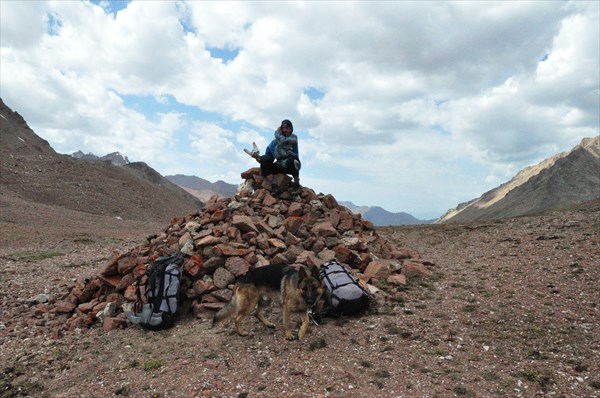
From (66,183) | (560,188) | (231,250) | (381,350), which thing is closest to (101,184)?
(66,183)

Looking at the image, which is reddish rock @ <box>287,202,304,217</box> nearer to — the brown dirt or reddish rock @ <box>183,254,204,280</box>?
reddish rock @ <box>183,254,204,280</box>

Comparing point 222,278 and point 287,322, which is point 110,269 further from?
point 287,322

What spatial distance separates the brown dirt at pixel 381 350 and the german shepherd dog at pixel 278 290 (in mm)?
343

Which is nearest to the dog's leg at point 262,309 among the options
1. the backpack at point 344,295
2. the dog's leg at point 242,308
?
the dog's leg at point 242,308

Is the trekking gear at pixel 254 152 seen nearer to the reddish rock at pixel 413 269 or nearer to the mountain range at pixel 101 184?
the reddish rock at pixel 413 269

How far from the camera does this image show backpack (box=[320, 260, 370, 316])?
8148mm

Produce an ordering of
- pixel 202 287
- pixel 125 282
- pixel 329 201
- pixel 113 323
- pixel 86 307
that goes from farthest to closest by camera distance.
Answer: pixel 329 201
pixel 125 282
pixel 86 307
pixel 202 287
pixel 113 323

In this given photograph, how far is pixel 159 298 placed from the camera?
8.47 meters

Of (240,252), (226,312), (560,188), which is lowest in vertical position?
(226,312)

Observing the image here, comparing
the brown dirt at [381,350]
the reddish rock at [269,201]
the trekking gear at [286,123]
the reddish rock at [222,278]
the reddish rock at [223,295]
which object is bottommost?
the brown dirt at [381,350]

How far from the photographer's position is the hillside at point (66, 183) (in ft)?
149

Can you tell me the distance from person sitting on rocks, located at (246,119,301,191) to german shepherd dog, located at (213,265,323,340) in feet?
17.4

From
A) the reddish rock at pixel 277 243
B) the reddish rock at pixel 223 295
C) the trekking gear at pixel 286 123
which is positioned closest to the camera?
the reddish rock at pixel 223 295

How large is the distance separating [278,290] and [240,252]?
2322 millimetres
